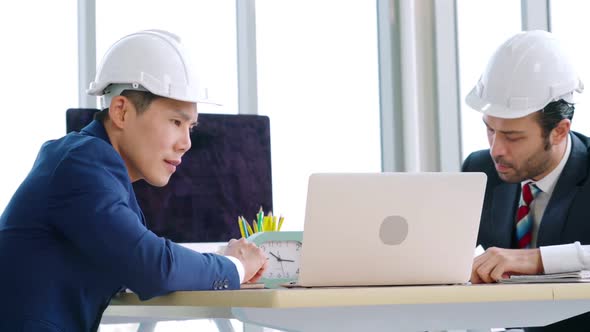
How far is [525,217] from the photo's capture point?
9.61 feet

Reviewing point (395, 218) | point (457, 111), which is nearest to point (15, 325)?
point (395, 218)

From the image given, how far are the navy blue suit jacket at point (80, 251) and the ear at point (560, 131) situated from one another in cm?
134

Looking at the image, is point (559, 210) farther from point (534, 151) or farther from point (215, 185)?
point (215, 185)

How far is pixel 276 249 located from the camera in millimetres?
2293

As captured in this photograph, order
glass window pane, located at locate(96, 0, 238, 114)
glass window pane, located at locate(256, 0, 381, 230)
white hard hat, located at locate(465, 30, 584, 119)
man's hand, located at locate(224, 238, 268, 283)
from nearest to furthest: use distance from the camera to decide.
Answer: man's hand, located at locate(224, 238, 268, 283) → white hard hat, located at locate(465, 30, 584, 119) → glass window pane, located at locate(96, 0, 238, 114) → glass window pane, located at locate(256, 0, 381, 230)

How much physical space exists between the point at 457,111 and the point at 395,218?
3323 millimetres

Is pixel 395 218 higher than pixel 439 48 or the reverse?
the reverse

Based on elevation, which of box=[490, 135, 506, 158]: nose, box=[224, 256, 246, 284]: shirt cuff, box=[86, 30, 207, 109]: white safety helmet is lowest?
box=[224, 256, 246, 284]: shirt cuff

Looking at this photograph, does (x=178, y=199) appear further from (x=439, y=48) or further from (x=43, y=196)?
(x=439, y=48)

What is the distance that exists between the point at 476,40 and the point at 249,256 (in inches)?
131

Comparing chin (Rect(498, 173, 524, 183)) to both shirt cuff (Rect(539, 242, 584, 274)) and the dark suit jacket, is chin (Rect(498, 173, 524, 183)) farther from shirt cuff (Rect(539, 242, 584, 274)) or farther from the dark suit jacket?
shirt cuff (Rect(539, 242, 584, 274))

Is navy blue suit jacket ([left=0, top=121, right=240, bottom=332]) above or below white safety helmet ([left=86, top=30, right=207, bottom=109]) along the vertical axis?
below

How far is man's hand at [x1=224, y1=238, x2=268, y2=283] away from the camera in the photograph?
6.95 ft

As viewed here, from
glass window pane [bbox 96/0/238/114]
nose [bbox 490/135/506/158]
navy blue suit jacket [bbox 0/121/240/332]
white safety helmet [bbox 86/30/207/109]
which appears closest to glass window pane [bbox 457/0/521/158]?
glass window pane [bbox 96/0/238/114]
